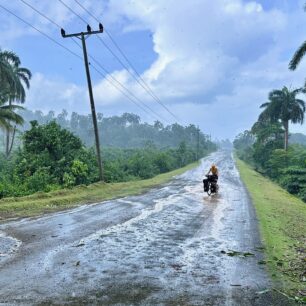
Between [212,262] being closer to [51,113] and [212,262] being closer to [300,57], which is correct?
[300,57]

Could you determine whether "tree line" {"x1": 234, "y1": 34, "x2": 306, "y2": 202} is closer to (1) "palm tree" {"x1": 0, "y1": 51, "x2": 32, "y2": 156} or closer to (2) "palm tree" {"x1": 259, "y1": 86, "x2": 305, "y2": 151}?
(2) "palm tree" {"x1": 259, "y1": 86, "x2": 305, "y2": 151}

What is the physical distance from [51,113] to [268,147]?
14764 cm

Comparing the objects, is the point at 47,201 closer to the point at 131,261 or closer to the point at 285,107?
the point at 131,261

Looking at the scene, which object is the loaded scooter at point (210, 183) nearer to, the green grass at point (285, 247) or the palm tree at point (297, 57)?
the green grass at point (285, 247)

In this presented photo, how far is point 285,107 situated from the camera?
180 ft

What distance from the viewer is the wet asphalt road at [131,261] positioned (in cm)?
565

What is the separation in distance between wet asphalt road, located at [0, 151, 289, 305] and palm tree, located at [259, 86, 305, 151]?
44919 mm

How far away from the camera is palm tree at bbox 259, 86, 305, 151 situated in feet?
179

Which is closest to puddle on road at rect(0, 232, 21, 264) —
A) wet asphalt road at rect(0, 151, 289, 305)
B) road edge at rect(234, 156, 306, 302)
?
wet asphalt road at rect(0, 151, 289, 305)

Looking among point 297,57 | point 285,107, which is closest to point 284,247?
point 297,57

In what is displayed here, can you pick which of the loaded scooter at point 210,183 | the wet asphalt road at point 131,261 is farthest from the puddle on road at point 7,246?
the loaded scooter at point 210,183

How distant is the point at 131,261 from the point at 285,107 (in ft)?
170

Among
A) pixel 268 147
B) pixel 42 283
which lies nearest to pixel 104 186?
pixel 42 283

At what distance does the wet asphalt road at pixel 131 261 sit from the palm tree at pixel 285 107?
147 ft
